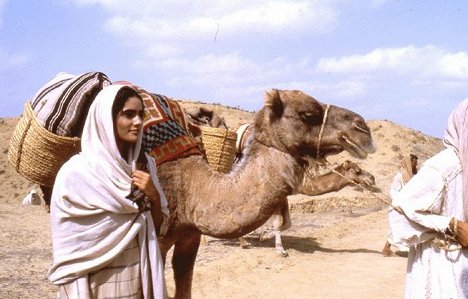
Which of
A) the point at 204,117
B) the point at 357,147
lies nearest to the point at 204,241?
the point at 204,117

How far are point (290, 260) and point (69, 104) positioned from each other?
6520mm

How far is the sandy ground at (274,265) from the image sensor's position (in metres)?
8.30

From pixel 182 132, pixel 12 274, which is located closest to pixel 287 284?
pixel 12 274

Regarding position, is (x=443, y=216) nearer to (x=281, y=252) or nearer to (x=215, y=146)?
(x=215, y=146)

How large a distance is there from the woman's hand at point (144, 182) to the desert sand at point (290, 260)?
183 centimetres

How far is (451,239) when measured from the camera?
386 cm

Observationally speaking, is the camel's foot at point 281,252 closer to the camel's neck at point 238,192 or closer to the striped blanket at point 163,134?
the striped blanket at point 163,134

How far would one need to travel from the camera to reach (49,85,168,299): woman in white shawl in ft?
10.4

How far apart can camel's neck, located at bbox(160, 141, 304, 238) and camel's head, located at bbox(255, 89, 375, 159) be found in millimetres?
118

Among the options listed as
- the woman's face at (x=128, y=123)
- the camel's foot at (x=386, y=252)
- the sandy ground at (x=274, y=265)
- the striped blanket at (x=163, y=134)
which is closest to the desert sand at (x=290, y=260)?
the sandy ground at (x=274, y=265)

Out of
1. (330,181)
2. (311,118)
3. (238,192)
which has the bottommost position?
(330,181)

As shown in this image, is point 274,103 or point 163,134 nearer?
point 274,103

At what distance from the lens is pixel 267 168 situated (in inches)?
177

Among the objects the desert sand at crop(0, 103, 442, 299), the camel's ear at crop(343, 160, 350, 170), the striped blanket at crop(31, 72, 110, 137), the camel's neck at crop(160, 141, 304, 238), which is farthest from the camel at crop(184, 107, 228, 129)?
the camel's ear at crop(343, 160, 350, 170)
